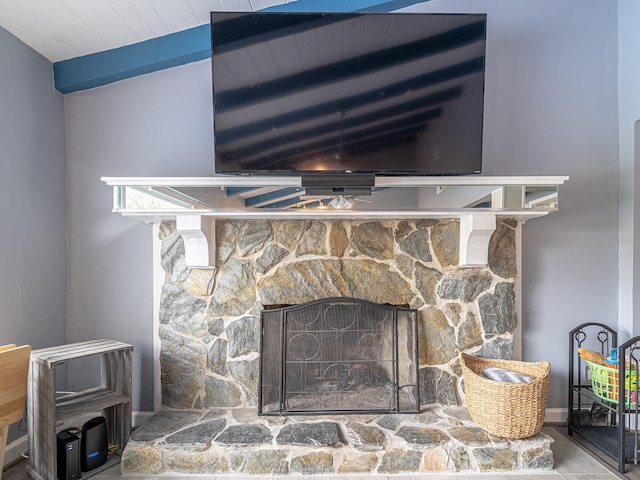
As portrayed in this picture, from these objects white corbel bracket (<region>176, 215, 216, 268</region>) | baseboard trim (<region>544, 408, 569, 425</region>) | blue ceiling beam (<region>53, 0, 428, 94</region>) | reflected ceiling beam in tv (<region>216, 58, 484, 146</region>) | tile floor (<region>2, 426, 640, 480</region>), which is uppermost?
blue ceiling beam (<region>53, 0, 428, 94</region>)

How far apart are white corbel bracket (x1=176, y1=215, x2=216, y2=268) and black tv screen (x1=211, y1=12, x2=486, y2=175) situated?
356mm

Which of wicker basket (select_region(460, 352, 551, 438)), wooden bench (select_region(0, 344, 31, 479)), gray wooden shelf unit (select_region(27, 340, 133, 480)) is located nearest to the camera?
wooden bench (select_region(0, 344, 31, 479))

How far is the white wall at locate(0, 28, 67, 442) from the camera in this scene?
6.17ft

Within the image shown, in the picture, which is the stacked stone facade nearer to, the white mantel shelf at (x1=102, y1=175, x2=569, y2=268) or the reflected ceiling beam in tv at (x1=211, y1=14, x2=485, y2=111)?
the white mantel shelf at (x1=102, y1=175, x2=569, y2=268)

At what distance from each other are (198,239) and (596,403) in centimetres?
243

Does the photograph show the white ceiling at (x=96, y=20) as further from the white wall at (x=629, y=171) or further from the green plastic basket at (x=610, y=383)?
the green plastic basket at (x=610, y=383)

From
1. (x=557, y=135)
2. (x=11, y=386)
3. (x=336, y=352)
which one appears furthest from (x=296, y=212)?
(x=557, y=135)

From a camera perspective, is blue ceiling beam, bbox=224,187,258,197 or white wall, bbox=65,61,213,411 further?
white wall, bbox=65,61,213,411

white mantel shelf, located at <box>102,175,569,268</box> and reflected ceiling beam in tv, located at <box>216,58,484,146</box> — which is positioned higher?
reflected ceiling beam in tv, located at <box>216,58,484,146</box>

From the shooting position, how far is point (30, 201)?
6.60 feet

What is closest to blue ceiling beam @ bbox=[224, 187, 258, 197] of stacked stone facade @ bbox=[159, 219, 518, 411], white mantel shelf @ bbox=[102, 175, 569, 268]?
white mantel shelf @ bbox=[102, 175, 569, 268]

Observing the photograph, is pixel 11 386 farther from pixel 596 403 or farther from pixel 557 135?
pixel 557 135

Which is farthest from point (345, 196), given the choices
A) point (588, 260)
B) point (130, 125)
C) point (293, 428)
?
point (588, 260)

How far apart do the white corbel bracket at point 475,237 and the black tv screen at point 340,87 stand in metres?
0.44
